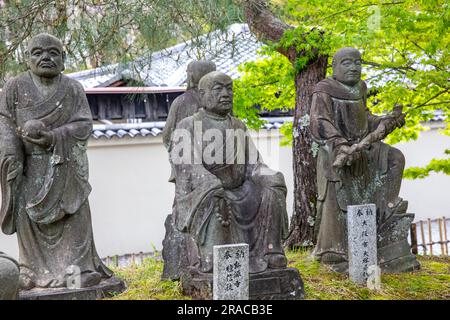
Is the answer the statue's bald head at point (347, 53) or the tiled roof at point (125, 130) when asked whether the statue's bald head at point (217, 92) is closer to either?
the statue's bald head at point (347, 53)

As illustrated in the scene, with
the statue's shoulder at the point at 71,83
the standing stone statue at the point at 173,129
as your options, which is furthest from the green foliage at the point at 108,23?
the statue's shoulder at the point at 71,83

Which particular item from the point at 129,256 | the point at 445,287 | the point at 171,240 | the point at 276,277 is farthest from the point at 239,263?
the point at 129,256

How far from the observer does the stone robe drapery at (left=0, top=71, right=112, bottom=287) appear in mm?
7312

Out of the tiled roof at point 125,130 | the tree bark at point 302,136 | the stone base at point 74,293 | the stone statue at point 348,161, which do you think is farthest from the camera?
the tiled roof at point 125,130

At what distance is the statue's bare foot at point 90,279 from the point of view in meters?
7.41

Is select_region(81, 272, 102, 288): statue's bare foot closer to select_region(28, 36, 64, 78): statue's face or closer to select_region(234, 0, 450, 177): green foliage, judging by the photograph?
select_region(28, 36, 64, 78): statue's face

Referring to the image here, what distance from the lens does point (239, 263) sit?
22.5 ft

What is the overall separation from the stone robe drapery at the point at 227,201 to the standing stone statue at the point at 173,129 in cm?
44

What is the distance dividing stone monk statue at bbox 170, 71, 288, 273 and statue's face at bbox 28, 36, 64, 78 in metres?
1.50

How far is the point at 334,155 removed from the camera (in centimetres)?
867

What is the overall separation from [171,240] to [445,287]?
11.2ft

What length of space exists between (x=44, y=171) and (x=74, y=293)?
1.33 m
